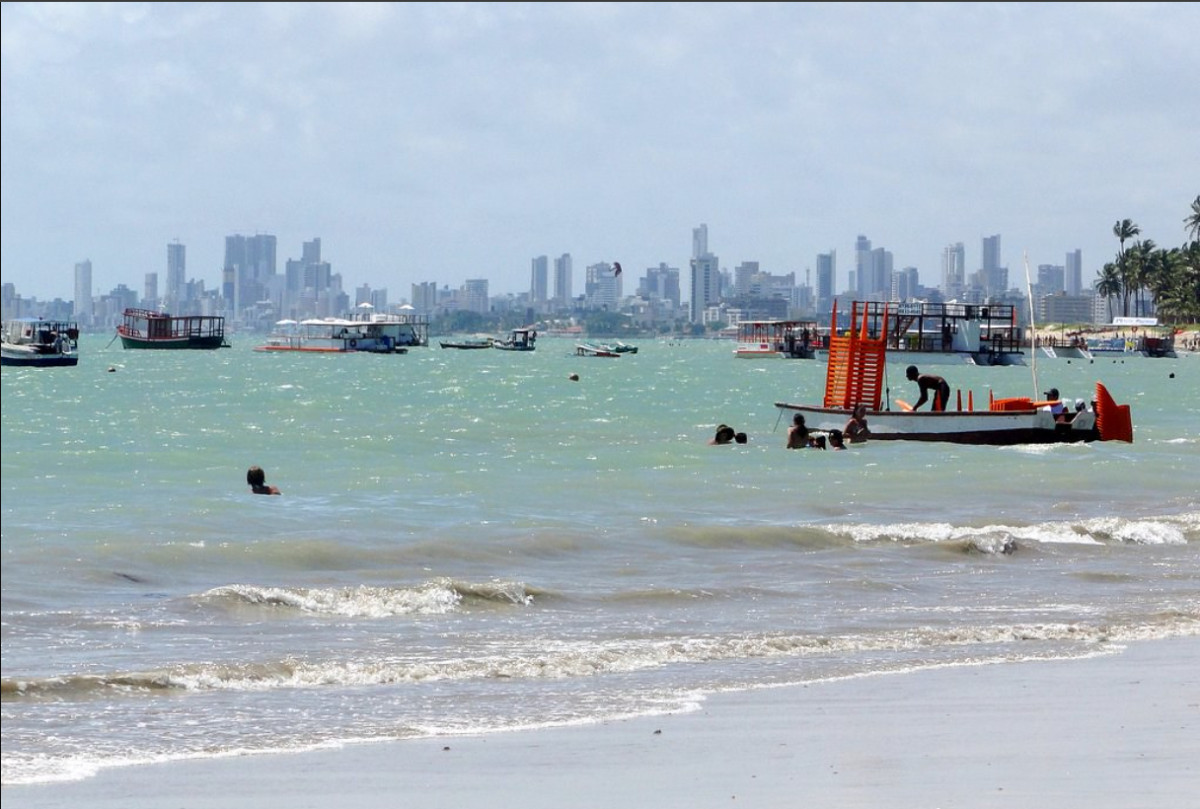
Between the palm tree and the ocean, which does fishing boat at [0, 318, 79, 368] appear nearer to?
the ocean

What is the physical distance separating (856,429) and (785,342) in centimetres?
11851

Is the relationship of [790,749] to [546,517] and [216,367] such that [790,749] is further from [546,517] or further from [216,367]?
[216,367]

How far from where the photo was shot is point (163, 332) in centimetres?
16738

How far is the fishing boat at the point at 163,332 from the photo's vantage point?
546 feet

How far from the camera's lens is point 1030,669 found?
13.0 m

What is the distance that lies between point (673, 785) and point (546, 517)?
16239 millimetres

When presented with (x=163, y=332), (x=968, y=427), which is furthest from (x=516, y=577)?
(x=163, y=332)

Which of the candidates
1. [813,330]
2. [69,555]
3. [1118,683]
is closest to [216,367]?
[813,330]

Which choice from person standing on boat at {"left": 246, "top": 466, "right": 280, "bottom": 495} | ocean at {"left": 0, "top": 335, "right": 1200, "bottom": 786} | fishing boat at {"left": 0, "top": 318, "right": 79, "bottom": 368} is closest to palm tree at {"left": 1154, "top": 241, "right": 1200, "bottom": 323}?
fishing boat at {"left": 0, "top": 318, "right": 79, "bottom": 368}

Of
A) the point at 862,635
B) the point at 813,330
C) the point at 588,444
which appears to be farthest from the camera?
the point at 813,330

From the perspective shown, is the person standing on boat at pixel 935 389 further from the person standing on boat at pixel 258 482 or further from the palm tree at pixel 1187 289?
the palm tree at pixel 1187 289

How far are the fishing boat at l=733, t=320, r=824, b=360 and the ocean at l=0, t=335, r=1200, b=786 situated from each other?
10796cm

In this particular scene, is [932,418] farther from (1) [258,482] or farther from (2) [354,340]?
(2) [354,340]

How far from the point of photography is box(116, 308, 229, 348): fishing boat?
546 ft
